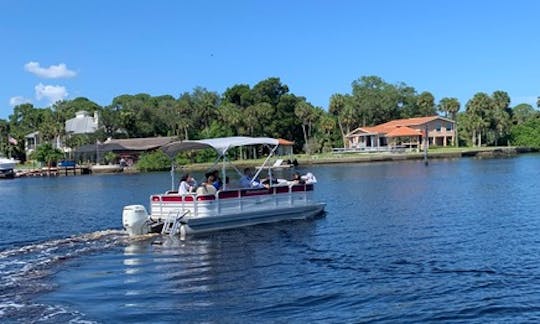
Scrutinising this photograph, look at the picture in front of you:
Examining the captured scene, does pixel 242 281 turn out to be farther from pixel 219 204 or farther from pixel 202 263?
pixel 219 204

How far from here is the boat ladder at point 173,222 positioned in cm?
2522

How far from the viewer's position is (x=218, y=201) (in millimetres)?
26219

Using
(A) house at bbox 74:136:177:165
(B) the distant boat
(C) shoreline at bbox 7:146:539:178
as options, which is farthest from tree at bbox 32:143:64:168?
(B) the distant boat

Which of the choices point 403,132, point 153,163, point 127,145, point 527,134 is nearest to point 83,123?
point 127,145

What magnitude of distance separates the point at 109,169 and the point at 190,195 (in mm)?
89376

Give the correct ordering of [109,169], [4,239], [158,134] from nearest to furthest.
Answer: [4,239], [109,169], [158,134]

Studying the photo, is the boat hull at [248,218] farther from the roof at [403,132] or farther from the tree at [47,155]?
the tree at [47,155]

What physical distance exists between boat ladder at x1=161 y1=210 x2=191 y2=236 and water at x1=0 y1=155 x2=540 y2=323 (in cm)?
104

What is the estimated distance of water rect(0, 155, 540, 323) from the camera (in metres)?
14.2

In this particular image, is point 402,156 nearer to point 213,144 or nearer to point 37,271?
point 213,144

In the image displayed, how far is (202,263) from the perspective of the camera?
20125 millimetres

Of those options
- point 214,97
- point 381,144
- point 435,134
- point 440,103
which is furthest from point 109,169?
point 440,103

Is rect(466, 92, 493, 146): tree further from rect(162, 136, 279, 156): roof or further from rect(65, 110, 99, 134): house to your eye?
rect(162, 136, 279, 156): roof

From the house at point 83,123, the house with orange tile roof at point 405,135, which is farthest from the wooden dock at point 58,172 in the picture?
the house with orange tile roof at point 405,135
